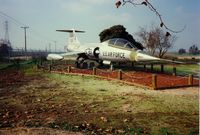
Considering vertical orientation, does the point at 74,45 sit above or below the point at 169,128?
above

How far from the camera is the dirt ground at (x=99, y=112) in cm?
838

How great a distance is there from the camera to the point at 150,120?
9.38 meters

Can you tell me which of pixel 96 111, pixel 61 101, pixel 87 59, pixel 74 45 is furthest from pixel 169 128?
pixel 74 45

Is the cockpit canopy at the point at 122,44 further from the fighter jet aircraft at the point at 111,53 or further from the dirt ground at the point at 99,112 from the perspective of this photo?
the dirt ground at the point at 99,112

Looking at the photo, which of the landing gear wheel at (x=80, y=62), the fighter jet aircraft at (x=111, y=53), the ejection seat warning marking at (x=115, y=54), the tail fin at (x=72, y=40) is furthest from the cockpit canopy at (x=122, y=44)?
the tail fin at (x=72, y=40)

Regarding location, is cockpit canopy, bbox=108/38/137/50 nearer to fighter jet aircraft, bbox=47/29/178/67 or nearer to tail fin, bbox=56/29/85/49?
fighter jet aircraft, bbox=47/29/178/67

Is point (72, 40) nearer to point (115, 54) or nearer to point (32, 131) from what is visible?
point (115, 54)

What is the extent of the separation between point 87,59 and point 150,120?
2120 centimetres

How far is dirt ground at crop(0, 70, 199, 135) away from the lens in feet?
27.5

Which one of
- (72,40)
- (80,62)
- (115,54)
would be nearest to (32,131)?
(115,54)

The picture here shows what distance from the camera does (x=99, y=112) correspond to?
34.4ft

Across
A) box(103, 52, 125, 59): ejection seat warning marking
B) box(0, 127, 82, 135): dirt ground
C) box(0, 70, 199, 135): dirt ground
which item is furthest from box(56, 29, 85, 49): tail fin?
box(0, 127, 82, 135): dirt ground

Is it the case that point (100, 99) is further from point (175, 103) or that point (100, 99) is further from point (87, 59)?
point (87, 59)

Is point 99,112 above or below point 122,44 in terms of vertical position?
below
